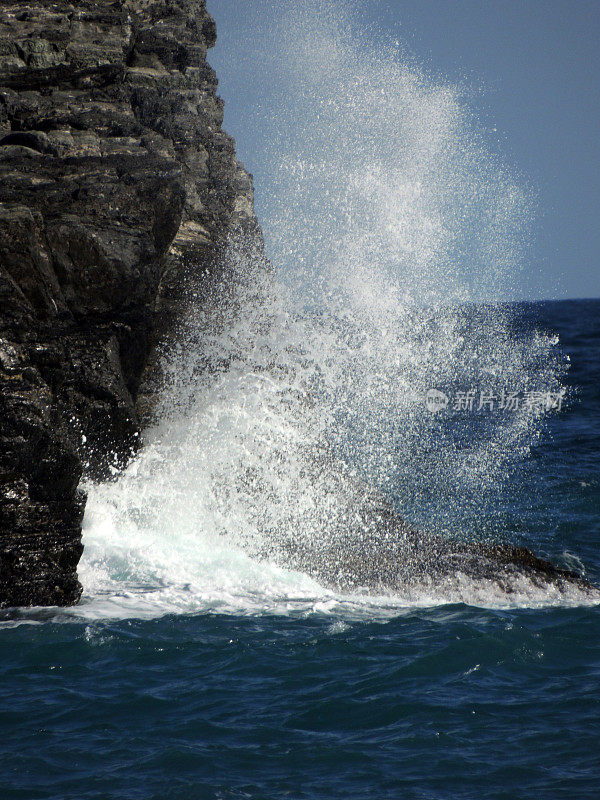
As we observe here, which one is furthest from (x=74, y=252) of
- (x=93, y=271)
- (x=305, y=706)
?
(x=305, y=706)

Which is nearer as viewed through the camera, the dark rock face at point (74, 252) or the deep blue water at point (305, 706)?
Answer: the deep blue water at point (305, 706)

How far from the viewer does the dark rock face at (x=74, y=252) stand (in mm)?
7496

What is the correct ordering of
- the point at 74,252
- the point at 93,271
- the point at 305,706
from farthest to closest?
the point at 93,271 → the point at 74,252 → the point at 305,706

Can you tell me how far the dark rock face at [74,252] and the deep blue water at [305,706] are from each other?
1303 millimetres

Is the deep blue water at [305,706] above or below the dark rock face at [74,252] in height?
below

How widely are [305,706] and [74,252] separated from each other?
509 centimetres

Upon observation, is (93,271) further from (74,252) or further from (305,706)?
(305,706)

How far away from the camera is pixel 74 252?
801 cm

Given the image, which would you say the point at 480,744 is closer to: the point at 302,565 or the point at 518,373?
the point at 302,565

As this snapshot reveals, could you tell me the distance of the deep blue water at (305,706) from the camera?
4781mm

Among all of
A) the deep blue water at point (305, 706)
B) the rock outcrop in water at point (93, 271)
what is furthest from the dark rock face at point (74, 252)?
the deep blue water at point (305, 706)

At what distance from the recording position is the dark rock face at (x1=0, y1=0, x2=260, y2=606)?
7.50m

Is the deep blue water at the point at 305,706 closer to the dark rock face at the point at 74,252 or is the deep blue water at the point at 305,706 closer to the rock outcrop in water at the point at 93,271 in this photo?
the rock outcrop in water at the point at 93,271

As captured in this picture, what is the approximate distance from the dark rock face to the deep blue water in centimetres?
130
